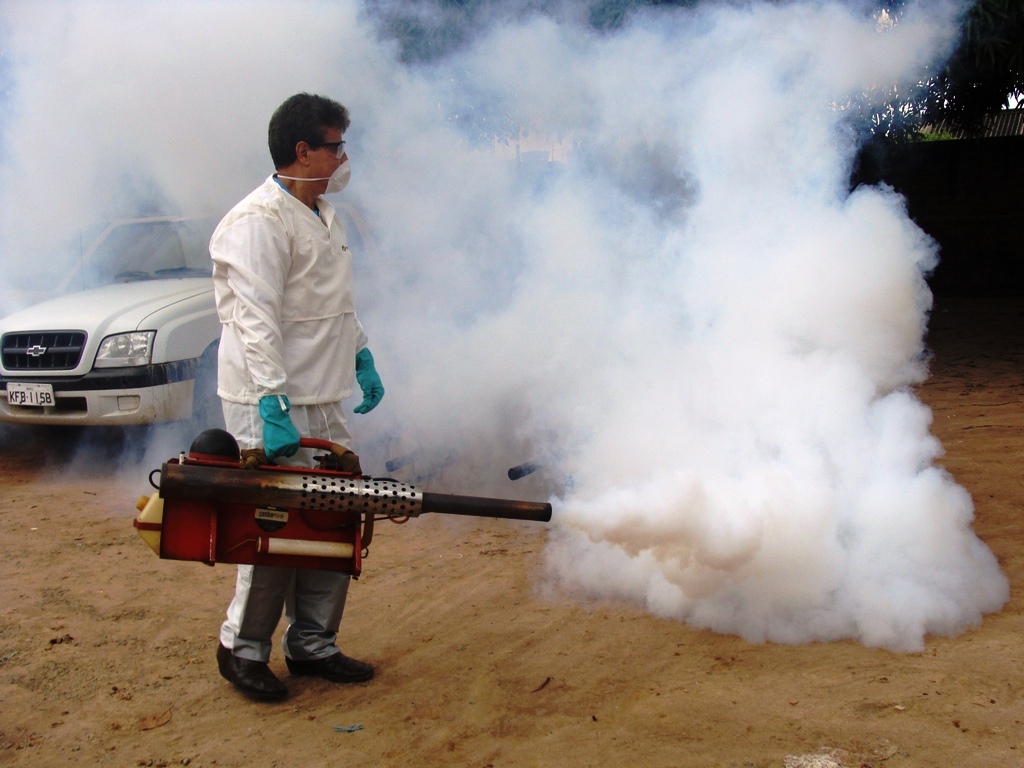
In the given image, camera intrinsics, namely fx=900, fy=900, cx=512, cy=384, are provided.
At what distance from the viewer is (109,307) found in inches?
239

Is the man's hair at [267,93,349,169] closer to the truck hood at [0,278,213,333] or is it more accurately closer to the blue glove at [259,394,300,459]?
the blue glove at [259,394,300,459]

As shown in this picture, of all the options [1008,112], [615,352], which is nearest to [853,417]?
[615,352]

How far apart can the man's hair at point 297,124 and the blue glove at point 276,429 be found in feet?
2.71

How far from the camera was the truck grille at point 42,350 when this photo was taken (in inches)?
231

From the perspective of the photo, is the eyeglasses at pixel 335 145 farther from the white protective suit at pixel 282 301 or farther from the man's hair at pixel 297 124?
the white protective suit at pixel 282 301

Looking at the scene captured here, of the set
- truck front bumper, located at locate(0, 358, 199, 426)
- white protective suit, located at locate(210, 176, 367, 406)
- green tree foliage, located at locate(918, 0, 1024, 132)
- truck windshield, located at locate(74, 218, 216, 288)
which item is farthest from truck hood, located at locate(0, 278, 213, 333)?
green tree foliage, located at locate(918, 0, 1024, 132)

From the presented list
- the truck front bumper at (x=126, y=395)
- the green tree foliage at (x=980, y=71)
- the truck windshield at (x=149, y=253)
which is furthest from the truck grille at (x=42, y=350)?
the green tree foliage at (x=980, y=71)

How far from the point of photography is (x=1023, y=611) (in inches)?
132

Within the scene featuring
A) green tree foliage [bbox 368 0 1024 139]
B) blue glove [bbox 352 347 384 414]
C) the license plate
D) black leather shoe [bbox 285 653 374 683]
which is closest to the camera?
black leather shoe [bbox 285 653 374 683]

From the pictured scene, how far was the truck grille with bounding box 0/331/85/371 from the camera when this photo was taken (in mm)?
5879

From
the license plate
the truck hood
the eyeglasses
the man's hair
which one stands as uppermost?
the man's hair

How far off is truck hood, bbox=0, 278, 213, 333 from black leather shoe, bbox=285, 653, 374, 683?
339 cm

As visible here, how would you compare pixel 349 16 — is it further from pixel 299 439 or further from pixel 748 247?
pixel 299 439

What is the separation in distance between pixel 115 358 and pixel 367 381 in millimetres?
3116
